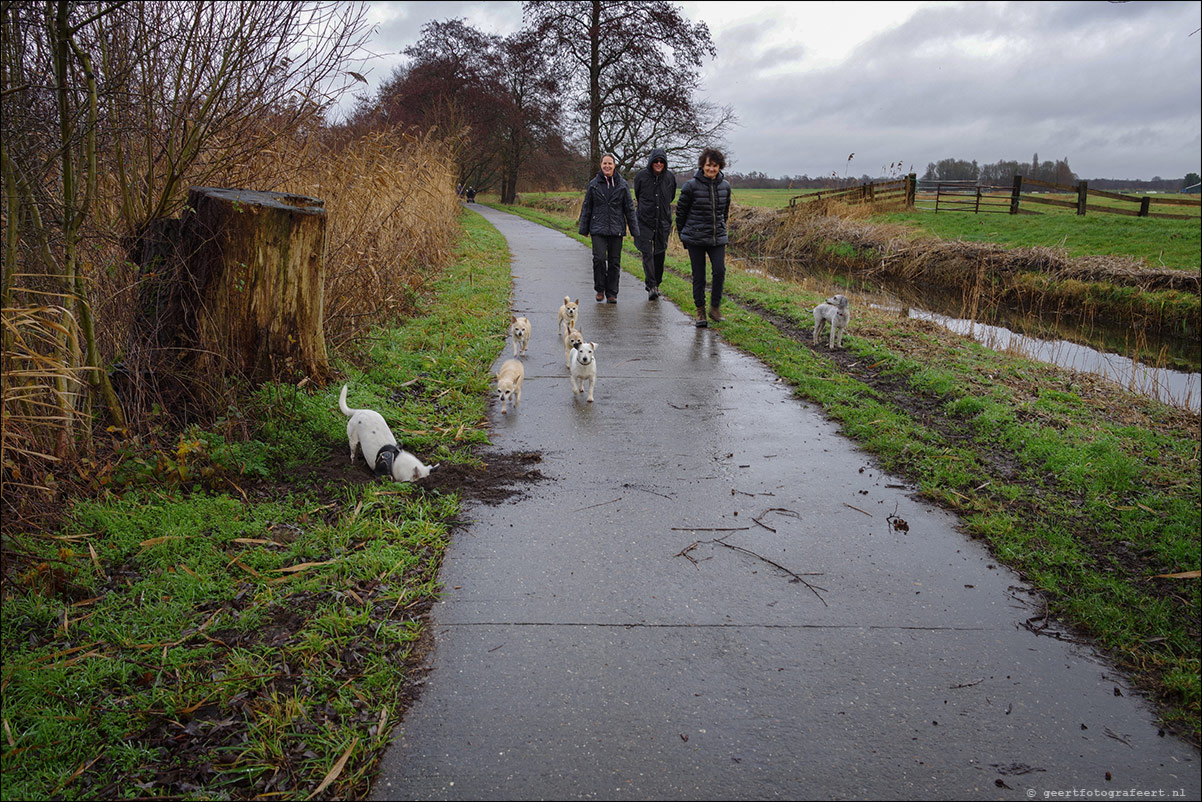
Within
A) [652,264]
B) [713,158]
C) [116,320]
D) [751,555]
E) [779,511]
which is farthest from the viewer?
[652,264]

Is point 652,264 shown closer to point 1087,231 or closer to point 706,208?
point 706,208

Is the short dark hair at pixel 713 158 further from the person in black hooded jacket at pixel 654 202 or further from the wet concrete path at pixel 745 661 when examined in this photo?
the wet concrete path at pixel 745 661

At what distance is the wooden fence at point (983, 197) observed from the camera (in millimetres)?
23750

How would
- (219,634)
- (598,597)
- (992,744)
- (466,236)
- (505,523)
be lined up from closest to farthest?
(992,744), (219,634), (598,597), (505,523), (466,236)

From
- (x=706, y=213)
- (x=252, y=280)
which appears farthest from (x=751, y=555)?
(x=706, y=213)

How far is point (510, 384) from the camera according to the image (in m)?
6.45

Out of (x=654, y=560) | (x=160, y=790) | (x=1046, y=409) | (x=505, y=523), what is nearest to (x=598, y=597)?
(x=654, y=560)

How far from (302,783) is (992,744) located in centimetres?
243

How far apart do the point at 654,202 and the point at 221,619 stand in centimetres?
1010

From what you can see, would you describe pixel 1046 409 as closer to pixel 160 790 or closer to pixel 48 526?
pixel 160 790

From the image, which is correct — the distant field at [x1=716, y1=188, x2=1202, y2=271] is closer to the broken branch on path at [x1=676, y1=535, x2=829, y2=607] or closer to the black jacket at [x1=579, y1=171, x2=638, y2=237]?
the black jacket at [x1=579, y1=171, x2=638, y2=237]

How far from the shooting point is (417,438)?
5371 millimetres

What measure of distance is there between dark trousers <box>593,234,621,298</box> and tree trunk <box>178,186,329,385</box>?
253 inches

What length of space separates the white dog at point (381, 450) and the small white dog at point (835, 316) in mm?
5940
